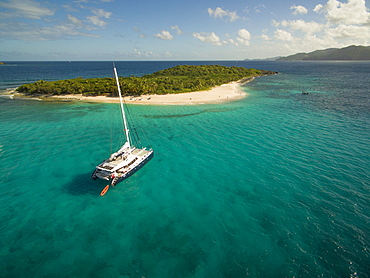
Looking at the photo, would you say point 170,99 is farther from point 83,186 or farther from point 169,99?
point 83,186

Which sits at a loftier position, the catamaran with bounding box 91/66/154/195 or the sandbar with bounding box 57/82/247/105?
the catamaran with bounding box 91/66/154/195

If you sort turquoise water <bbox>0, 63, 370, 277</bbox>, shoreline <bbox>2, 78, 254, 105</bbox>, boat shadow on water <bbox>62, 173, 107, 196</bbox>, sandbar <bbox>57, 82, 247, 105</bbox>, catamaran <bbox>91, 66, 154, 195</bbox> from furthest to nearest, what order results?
shoreline <bbox>2, 78, 254, 105</bbox> < sandbar <bbox>57, 82, 247, 105</bbox> < catamaran <bbox>91, 66, 154, 195</bbox> < boat shadow on water <bbox>62, 173, 107, 196</bbox> < turquoise water <bbox>0, 63, 370, 277</bbox>

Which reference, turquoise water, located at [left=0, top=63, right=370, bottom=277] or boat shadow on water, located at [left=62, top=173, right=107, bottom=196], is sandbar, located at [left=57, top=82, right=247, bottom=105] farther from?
boat shadow on water, located at [left=62, top=173, right=107, bottom=196]

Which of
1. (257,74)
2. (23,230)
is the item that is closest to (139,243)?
(23,230)

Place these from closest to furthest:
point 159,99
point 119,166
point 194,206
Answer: point 194,206, point 119,166, point 159,99

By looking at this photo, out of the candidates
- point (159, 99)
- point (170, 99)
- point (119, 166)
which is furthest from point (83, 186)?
point (170, 99)

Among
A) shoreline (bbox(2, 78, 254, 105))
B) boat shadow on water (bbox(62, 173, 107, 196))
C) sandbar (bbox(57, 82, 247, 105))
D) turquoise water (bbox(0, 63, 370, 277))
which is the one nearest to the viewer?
turquoise water (bbox(0, 63, 370, 277))

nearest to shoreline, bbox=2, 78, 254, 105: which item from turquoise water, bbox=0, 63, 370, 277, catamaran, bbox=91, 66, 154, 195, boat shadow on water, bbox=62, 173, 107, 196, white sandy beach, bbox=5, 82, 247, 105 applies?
white sandy beach, bbox=5, 82, 247, 105
